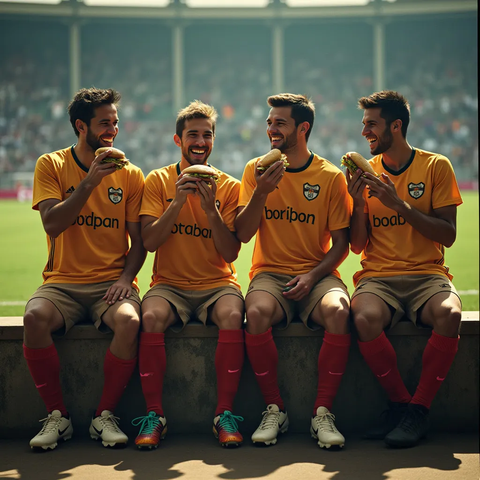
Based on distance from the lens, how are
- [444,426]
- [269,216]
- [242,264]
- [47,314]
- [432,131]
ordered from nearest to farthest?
[47,314] < [444,426] < [269,216] < [242,264] < [432,131]

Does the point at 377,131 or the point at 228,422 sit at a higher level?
the point at 377,131

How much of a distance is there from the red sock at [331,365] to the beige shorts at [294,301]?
0.19m

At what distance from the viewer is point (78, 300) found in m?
3.88

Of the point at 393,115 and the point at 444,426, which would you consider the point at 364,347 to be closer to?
the point at 444,426

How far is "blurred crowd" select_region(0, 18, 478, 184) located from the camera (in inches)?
1265

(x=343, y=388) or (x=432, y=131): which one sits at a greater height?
(x=432, y=131)

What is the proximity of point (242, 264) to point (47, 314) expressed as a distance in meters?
6.93

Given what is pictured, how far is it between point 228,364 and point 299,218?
103 centimetres

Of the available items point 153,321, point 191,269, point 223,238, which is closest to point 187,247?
point 191,269

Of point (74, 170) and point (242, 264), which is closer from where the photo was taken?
point (74, 170)

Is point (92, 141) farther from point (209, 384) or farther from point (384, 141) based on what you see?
point (384, 141)

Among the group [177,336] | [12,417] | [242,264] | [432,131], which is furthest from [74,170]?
[432,131]

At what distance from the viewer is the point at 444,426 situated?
152 inches

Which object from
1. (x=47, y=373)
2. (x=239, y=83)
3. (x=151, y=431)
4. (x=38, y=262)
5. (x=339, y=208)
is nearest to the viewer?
(x=151, y=431)
